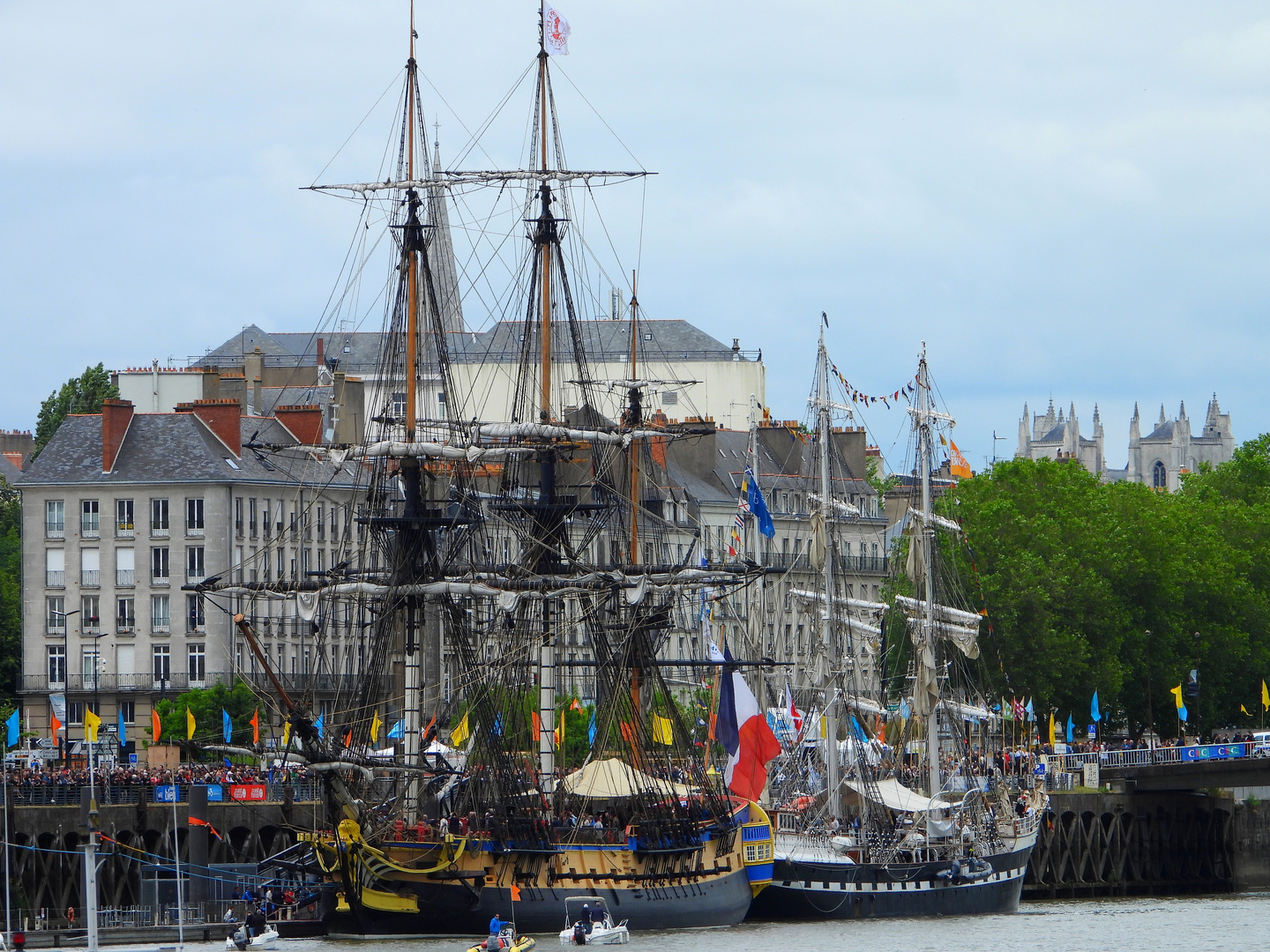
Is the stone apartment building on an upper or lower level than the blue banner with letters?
upper

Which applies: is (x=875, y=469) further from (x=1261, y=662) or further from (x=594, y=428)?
(x=594, y=428)

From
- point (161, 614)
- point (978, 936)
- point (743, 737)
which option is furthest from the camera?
point (161, 614)

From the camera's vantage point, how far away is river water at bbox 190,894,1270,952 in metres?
62.0

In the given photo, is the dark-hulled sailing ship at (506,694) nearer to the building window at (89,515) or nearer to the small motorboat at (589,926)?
the small motorboat at (589,926)

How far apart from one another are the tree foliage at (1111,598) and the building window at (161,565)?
1293 inches

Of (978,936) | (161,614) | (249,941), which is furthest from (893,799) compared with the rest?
(161,614)

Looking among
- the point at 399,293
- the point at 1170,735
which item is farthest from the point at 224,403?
the point at 1170,735

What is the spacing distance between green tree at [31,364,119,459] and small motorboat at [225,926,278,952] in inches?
2763

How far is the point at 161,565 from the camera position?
10419 centimetres

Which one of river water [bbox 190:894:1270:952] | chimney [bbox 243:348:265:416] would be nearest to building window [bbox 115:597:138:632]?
chimney [bbox 243:348:265:416]

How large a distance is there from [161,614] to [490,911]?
44208 millimetres

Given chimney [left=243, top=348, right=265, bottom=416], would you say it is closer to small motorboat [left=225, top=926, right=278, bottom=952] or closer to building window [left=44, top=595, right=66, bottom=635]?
building window [left=44, top=595, right=66, bottom=635]

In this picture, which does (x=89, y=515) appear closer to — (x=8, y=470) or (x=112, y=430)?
(x=112, y=430)

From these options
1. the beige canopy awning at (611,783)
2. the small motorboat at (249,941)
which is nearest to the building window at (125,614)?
the beige canopy awning at (611,783)
